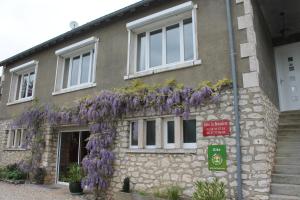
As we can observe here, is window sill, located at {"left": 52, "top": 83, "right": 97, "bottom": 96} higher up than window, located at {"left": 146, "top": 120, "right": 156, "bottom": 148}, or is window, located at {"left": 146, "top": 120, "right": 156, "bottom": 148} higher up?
window sill, located at {"left": 52, "top": 83, "right": 97, "bottom": 96}

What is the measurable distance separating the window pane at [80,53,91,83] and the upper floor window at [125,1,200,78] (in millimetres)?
2208

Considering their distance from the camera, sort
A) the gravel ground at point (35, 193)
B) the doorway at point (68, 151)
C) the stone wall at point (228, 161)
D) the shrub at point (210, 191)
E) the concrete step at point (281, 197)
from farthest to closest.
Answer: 1. the doorway at point (68, 151)
2. the gravel ground at point (35, 193)
3. the stone wall at point (228, 161)
4. the shrub at point (210, 191)
5. the concrete step at point (281, 197)

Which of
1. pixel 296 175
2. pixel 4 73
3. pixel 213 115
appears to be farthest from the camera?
pixel 4 73

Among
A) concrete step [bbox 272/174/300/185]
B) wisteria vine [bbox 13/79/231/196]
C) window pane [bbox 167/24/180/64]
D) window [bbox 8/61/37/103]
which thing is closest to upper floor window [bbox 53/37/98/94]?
wisteria vine [bbox 13/79/231/196]

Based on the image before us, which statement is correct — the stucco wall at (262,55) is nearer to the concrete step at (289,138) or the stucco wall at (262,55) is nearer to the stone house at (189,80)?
the stone house at (189,80)

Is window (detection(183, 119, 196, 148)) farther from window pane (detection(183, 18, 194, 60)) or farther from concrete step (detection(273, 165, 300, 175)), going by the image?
concrete step (detection(273, 165, 300, 175))

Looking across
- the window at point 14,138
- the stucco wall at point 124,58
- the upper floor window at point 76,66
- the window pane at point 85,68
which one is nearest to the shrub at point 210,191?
the stucco wall at point 124,58

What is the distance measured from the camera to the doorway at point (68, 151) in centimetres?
915

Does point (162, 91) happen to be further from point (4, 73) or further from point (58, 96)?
point (4, 73)

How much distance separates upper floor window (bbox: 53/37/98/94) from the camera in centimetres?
904

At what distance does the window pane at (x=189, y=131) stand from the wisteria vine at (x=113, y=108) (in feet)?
0.90

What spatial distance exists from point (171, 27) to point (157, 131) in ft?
9.94

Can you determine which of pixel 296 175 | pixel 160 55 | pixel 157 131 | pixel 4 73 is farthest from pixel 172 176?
pixel 4 73

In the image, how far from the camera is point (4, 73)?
43.2 feet
